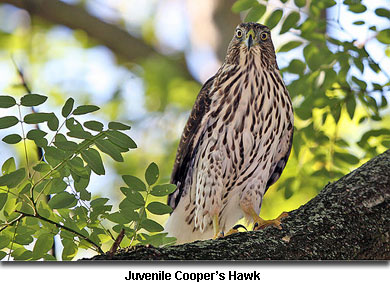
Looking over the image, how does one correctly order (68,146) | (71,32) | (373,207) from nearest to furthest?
(68,146), (373,207), (71,32)

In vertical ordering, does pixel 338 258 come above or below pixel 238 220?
below

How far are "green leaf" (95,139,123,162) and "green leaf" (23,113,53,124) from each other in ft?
0.87

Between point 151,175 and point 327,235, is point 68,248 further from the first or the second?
point 327,235

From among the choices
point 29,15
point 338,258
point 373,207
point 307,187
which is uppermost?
point 29,15

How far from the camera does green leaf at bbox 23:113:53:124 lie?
2490 mm

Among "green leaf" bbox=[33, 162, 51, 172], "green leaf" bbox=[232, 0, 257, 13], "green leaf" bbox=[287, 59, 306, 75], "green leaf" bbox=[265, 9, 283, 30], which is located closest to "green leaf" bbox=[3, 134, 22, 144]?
"green leaf" bbox=[33, 162, 51, 172]

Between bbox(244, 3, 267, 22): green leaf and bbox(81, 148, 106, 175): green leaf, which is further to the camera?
bbox(244, 3, 267, 22): green leaf

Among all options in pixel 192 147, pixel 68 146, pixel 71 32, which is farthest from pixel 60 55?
pixel 68 146

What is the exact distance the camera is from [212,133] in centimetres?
386

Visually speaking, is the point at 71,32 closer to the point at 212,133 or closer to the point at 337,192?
the point at 212,133

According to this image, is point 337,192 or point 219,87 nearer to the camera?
point 337,192

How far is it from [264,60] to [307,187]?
1.11 metres

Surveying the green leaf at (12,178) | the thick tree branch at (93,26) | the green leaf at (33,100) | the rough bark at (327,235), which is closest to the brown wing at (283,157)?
the rough bark at (327,235)

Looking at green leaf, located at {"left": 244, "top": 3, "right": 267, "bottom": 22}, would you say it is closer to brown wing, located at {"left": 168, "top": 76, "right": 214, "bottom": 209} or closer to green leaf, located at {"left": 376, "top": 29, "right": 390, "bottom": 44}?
brown wing, located at {"left": 168, "top": 76, "right": 214, "bottom": 209}
